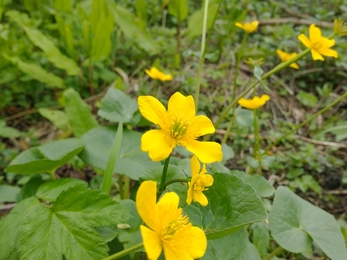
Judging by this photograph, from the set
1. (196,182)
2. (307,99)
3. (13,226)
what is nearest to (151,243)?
(196,182)

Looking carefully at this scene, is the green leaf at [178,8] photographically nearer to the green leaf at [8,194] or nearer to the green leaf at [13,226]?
the green leaf at [8,194]

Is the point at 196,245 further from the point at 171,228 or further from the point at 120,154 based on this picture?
the point at 120,154

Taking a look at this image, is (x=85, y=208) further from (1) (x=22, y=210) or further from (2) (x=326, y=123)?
(2) (x=326, y=123)

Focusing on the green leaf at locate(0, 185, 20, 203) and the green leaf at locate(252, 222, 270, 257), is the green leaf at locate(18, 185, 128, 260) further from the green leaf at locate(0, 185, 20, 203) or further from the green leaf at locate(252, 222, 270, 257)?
the green leaf at locate(252, 222, 270, 257)

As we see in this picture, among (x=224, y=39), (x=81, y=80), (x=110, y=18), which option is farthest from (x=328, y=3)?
(x=81, y=80)

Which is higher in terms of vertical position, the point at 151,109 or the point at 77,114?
the point at 151,109

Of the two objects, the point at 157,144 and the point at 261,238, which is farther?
the point at 261,238

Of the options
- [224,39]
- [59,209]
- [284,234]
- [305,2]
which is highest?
[305,2]
